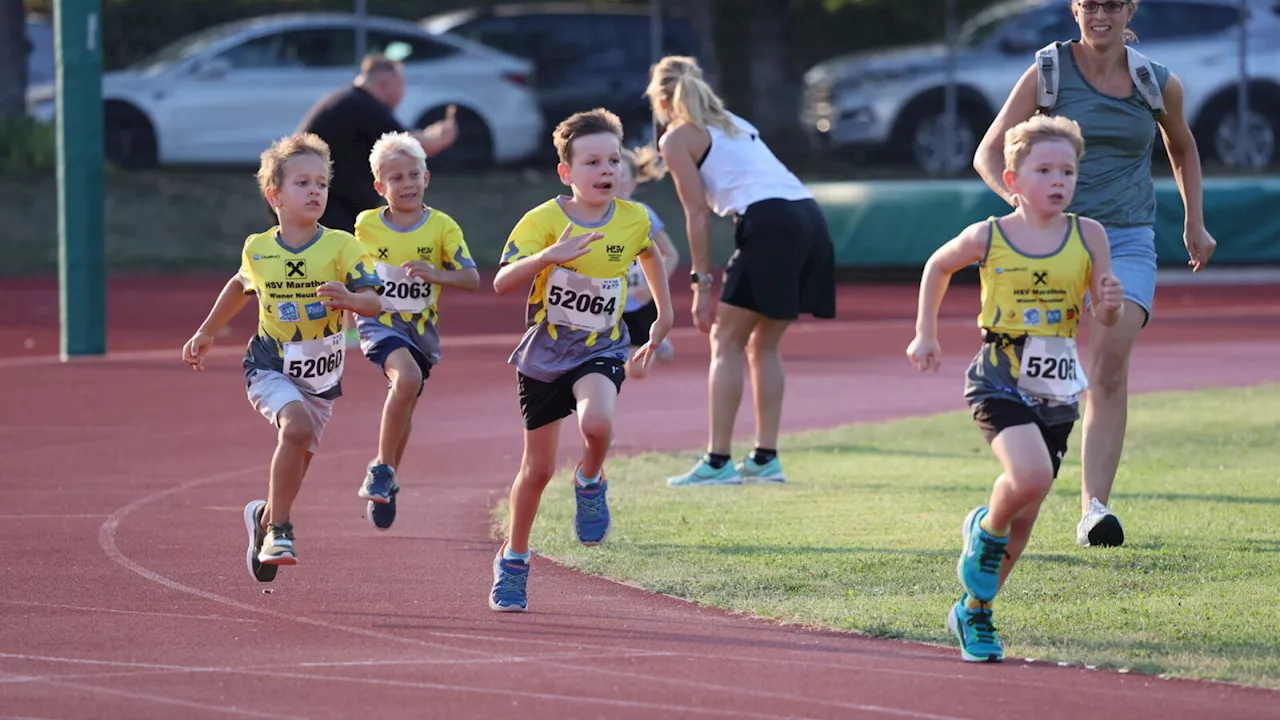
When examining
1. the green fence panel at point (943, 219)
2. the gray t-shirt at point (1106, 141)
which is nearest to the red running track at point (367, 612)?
the gray t-shirt at point (1106, 141)

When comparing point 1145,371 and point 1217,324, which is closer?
point 1145,371

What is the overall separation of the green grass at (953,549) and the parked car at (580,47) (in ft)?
51.4

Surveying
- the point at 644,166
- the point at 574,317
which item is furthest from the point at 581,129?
the point at 644,166

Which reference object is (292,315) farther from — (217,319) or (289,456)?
(289,456)

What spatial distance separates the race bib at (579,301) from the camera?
7266 mm

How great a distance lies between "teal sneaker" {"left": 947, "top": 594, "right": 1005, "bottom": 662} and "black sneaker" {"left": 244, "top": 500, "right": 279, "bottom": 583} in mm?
2589

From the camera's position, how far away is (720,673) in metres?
6.10

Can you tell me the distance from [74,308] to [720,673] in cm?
1167

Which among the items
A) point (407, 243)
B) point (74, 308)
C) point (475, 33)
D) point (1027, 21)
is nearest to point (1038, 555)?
point (407, 243)

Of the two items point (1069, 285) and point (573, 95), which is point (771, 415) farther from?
point (573, 95)

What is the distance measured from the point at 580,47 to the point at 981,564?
21889 millimetres

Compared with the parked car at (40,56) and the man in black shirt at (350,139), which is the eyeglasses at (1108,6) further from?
the parked car at (40,56)

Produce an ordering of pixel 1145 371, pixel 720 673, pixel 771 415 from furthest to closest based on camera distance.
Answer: pixel 1145 371
pixel 771 415
pixel 720 673

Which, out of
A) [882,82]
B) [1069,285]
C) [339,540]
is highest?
[882,82]
